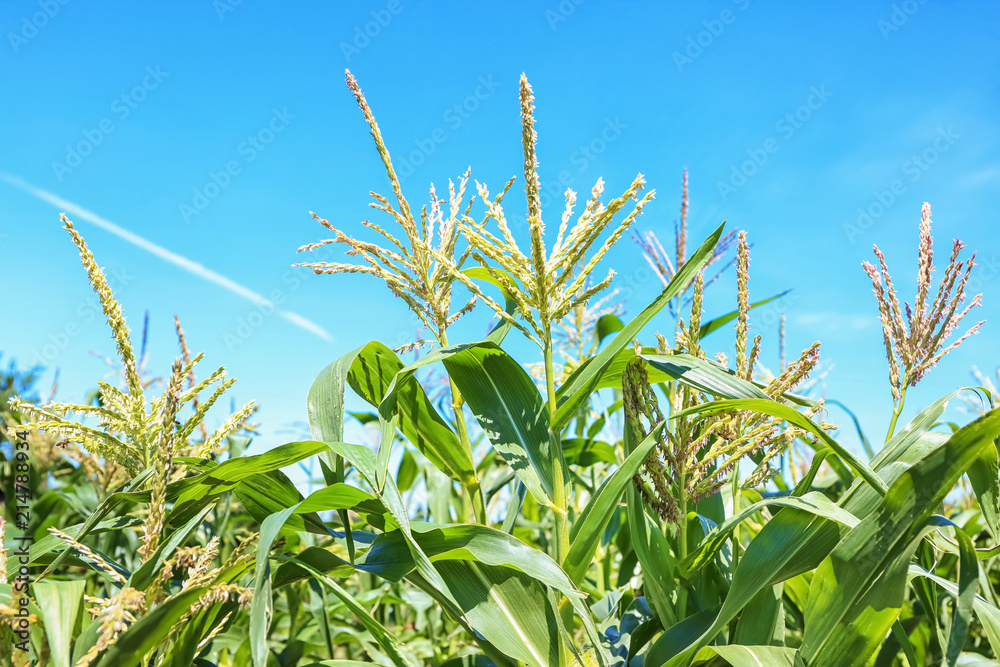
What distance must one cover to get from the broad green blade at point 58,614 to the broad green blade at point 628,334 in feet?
3.59

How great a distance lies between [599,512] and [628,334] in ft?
1.21

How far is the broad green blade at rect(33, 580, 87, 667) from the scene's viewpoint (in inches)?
48.7

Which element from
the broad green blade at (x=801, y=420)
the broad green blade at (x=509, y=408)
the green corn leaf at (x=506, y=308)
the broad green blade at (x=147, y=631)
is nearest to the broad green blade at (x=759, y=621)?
the broad green blade at (x=801, y=420)

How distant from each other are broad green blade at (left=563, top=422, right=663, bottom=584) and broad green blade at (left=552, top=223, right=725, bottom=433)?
0.16 m

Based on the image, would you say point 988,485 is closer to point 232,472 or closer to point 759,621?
point 759,621

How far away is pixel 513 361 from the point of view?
1.47 metres

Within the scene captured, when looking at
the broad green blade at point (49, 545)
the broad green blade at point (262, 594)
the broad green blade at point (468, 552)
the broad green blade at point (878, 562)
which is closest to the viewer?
the broad green blade at point (262, 594)

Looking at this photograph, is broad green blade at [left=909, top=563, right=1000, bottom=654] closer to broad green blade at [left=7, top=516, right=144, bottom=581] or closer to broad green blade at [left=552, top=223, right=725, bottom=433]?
broad green blade at [left=552, top=223, right=725, bottom=433]

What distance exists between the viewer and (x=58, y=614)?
1.27m

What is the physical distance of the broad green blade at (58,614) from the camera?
1.24m

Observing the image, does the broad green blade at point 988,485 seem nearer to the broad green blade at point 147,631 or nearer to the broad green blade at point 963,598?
the broad green blade at point 963,598

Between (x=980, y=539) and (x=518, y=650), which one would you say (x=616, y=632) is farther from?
(x=980, y=539)

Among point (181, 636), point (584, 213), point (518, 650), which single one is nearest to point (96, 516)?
point (181, 636)

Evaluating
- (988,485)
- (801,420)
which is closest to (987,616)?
(988,485)
